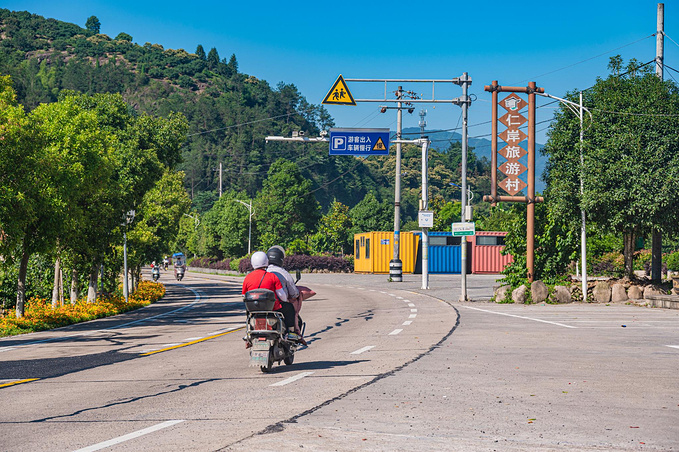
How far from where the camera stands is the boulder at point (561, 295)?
26.1m

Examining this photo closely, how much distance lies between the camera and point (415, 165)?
15000 centimetres

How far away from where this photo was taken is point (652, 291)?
24.9m

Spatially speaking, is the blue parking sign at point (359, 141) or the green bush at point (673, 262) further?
the green bush at point (673, 262)

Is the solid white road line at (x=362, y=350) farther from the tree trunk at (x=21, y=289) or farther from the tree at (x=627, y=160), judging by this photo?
the tree at (x=627, y=160)

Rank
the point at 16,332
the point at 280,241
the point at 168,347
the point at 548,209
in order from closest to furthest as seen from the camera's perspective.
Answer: the point at 168,347
the point at 16,332
the point at 548,209
the point at 280,241

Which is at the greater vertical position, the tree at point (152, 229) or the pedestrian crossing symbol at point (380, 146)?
the pedestrian crossing symbol at point (380, 146)

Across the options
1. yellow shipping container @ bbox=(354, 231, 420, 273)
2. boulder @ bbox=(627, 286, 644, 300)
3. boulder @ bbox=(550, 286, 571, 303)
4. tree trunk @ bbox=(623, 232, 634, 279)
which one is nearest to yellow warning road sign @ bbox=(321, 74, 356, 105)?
boulder @ bbox=(550, 286, 571, 303)

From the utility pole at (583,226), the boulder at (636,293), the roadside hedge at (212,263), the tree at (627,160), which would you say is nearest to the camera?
the tree at (627,160)

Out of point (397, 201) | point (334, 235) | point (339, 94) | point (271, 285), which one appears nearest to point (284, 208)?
point (334, 235)

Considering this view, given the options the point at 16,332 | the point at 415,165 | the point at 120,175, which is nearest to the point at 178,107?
the point at 415,165

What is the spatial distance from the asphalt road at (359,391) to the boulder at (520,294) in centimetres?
931

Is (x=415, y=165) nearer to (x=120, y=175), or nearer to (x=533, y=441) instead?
(x=120, y=175)

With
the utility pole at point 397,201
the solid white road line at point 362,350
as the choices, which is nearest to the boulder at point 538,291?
the utility pole at point 397,201

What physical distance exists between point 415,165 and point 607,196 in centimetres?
12585
